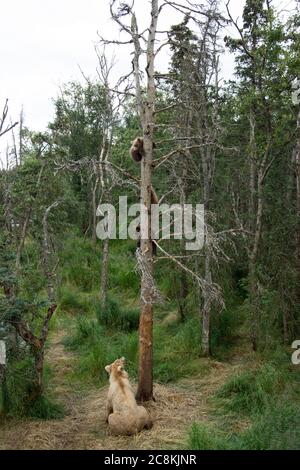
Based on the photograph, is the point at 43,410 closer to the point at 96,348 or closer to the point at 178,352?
the point at 96,348

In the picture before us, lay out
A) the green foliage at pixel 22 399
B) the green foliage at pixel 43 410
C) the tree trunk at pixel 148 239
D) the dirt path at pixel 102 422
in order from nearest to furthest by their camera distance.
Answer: the dirt path at pixel 102 422 < the green foliage at pixel 22 399 < the green foliage at pixel 43 410 < the tree trunk at pixel 148 239

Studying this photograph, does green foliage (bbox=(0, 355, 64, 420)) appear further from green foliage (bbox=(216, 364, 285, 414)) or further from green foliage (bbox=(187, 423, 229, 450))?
green foliage (bbox=(216, 364, 285, 414))

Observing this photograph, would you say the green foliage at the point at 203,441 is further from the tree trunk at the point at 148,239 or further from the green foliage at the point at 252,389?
the tree trunk at the point at 148,239

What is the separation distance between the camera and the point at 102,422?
8.00m

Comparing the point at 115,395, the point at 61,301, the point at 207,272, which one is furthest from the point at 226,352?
the point at 61,301

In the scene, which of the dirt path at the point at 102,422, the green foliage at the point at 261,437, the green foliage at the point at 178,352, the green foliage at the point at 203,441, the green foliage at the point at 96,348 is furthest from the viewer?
the green foliage at the point at 178,352

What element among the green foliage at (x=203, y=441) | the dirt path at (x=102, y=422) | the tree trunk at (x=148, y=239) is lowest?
the dirt path at (x=102, y=422)

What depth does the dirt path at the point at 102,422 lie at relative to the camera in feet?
23.3

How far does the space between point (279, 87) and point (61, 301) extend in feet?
30.9

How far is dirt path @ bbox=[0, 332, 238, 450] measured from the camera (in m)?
7.10

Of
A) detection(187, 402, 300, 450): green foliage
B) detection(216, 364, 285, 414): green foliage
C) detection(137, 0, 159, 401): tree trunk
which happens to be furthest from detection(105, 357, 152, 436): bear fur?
detection(216, 364, 285, 414): green foliage

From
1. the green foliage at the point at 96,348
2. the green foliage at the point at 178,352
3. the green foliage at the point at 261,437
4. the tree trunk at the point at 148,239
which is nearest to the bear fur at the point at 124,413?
the tree trunk at the point at 148,239

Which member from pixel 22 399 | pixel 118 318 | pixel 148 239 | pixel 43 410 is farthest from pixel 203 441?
pixel 118 318

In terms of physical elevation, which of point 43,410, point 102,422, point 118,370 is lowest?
point 102,422
